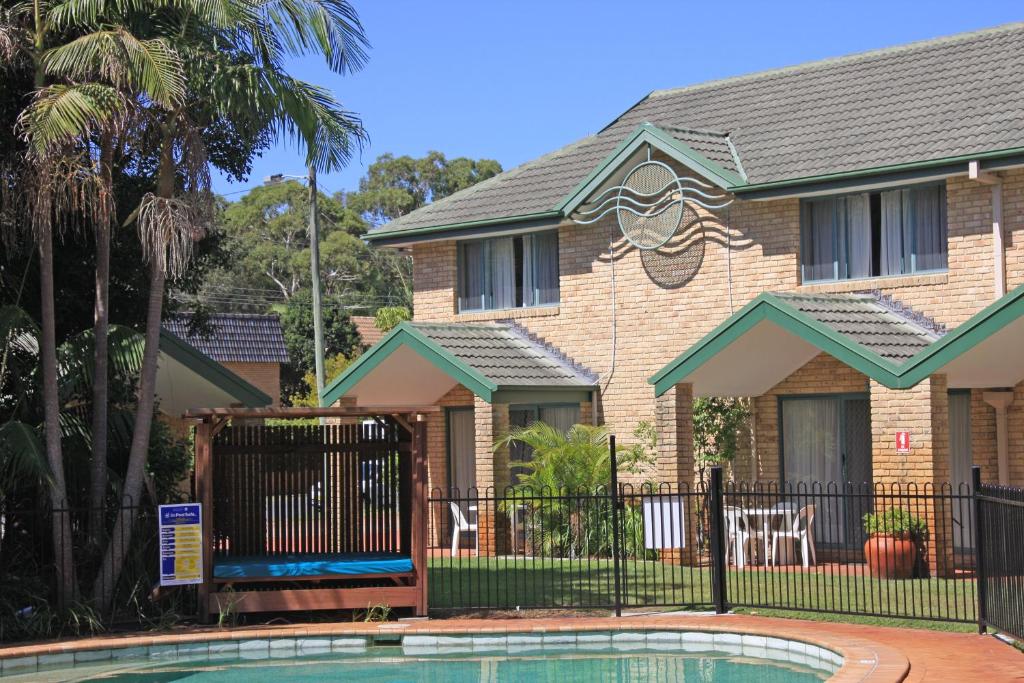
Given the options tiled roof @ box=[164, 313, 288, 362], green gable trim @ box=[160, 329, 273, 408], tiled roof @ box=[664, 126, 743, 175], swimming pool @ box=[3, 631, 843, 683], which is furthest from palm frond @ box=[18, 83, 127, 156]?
tiled roof @ box=[164, 313, 288, 362]

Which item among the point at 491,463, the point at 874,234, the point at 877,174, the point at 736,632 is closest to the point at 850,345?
the point at 877,174

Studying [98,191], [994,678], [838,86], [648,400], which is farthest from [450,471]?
[994,678]

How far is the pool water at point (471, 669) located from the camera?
14.5 meters

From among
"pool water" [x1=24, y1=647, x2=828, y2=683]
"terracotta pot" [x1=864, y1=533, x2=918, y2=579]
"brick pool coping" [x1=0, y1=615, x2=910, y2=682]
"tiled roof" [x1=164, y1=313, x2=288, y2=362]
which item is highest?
"tiled roof" [x1=164, y1=313, x2=288, y2=362]

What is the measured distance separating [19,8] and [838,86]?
13.8m

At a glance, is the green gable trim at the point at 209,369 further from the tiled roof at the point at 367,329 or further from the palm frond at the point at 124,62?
the tiled roof at the point at 367,329

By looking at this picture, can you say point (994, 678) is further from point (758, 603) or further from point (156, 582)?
point (156, 582)

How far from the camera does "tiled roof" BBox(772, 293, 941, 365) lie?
19906mm

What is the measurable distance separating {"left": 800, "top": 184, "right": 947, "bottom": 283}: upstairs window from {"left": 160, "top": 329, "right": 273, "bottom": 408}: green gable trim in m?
8.60

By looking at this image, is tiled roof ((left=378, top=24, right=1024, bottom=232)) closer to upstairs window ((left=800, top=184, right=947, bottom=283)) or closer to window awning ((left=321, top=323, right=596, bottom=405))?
upstairs window ((left=800, top=184, right=947, bottom=283))

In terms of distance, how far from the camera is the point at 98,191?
16.4 metres

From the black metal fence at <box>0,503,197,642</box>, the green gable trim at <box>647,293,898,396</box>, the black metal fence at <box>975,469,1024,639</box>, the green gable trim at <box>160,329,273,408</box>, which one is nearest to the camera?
the black metal fence at <box>975,469,1024,639</box>

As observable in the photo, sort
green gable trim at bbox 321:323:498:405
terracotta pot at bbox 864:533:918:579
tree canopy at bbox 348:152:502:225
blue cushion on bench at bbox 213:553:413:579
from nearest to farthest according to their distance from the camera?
blue cushion on bench at bbox 213:553:413:579, terracotta pot at bbox 864:533:918:579, green gable trim at bbox 321:323:498:405, tree canopy at bbox 348:152:502:225

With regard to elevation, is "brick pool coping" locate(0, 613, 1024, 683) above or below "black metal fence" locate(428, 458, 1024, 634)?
below
